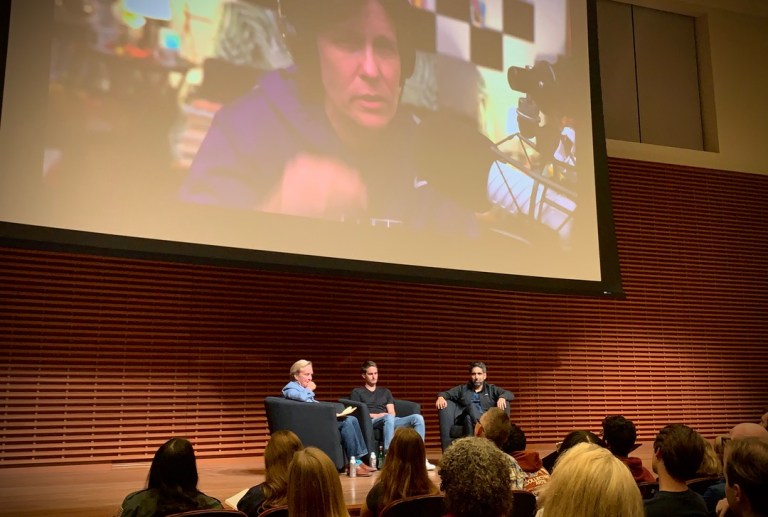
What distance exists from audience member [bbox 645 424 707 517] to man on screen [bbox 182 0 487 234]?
3.49 metres

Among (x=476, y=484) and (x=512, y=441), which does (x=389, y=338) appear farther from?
(x=476, y=484)

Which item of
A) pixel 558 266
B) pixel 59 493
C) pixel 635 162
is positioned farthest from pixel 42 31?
pixel 635 162

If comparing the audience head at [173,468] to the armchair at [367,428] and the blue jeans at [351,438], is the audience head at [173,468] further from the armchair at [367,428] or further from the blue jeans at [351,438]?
the armchair at [367,428]

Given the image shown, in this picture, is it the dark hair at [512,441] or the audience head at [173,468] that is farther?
the dark hair at [512,441]

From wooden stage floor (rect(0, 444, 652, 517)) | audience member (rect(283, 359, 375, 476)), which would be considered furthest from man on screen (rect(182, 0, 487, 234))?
wooden stage floor (rect(0, 444, 652, 517))

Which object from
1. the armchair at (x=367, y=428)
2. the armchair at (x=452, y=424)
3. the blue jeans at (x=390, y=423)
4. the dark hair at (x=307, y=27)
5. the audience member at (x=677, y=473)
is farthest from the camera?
the armchair at (x=452, y=424)

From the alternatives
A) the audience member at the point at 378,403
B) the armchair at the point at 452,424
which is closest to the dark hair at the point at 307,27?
the audience member at the point at 378,403

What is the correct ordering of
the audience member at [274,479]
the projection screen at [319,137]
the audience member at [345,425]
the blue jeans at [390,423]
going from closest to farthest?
the audience member at [274,479] → the projection screen at [319,137] → the audience member at [345,425] → the blue jeans at [390,423]

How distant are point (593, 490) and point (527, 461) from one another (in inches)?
75.7

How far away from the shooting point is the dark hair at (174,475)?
88.6 inches

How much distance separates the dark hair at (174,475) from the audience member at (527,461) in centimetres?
137

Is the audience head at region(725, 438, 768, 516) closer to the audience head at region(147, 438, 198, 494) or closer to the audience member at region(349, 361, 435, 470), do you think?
the audience head at region(147, 438, 198, 494)

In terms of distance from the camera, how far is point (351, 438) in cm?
554

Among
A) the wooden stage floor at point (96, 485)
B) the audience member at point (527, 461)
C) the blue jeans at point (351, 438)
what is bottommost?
the wooden stage floor at point (96, 485)
